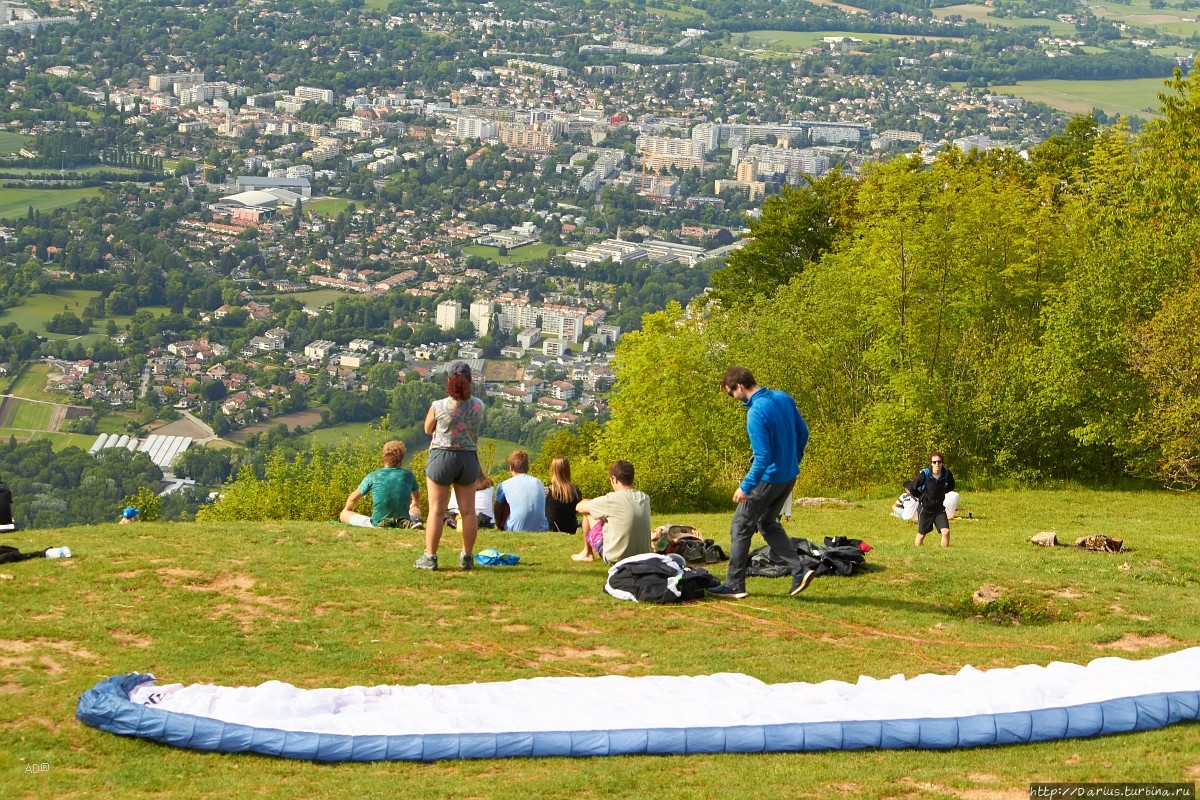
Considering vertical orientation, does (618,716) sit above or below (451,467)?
below

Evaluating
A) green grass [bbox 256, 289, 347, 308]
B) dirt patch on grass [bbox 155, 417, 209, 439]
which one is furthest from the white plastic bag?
green grass [bbox 256, 289, 347, 308]

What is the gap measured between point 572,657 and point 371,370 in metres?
96.5

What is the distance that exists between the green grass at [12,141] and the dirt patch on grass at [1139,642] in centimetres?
16970

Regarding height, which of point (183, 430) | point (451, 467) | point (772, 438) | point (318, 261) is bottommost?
point (183, 430)

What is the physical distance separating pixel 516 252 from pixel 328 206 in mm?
28566

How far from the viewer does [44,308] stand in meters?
115

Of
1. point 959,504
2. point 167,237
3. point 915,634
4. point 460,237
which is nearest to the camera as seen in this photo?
point 915,634

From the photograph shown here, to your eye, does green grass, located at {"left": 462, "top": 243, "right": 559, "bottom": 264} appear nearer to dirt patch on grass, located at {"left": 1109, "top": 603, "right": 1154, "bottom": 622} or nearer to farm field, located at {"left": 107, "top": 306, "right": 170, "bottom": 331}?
farm field, located at {"left": 107, "top": 306, "right": 170, "bottom": 331}

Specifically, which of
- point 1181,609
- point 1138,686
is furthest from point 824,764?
point 1181,609

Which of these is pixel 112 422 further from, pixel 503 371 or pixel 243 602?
pixel 243 602

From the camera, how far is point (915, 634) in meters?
10.7

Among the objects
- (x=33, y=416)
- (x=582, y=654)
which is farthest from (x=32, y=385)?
(x=582, y=654)

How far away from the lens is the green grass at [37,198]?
138200mm

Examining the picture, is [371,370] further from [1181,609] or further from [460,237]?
[1181,609]
